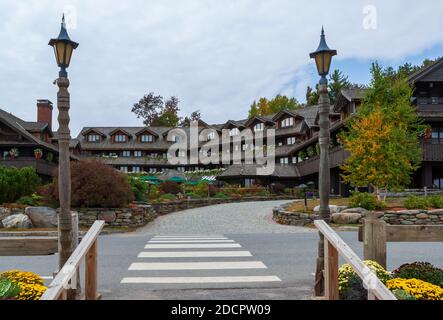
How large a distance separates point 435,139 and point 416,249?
23852mm

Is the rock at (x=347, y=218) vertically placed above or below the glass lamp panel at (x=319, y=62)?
below

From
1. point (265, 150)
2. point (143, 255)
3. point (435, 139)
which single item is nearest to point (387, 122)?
point (435, 139)

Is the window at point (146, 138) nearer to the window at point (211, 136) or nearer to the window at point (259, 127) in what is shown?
the window at point (211, 136)

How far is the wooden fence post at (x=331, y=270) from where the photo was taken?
5.64 m

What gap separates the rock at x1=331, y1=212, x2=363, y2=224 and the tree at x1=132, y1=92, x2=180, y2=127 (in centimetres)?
6306

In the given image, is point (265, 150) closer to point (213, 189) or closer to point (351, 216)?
point (213, 189)

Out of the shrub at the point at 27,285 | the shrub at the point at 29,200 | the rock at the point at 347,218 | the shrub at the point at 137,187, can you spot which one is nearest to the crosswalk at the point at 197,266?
the shrub at the point at 27,285

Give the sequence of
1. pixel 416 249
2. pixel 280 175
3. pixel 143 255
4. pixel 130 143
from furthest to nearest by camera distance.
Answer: pixel 130 143 < pixel 280 175 < pixel 416 249 < pixel 143 255

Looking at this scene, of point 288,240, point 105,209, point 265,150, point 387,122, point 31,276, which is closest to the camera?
point 31,276

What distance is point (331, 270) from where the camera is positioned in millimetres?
5637

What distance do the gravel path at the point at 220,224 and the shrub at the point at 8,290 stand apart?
1521 cm

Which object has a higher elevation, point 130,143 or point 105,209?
point 130,143

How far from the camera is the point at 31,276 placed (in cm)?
546

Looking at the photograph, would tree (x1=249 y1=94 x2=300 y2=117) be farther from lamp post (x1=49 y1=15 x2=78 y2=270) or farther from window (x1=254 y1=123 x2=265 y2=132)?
lamp post (x1=49 y1=15 x2=78 y2=270)
